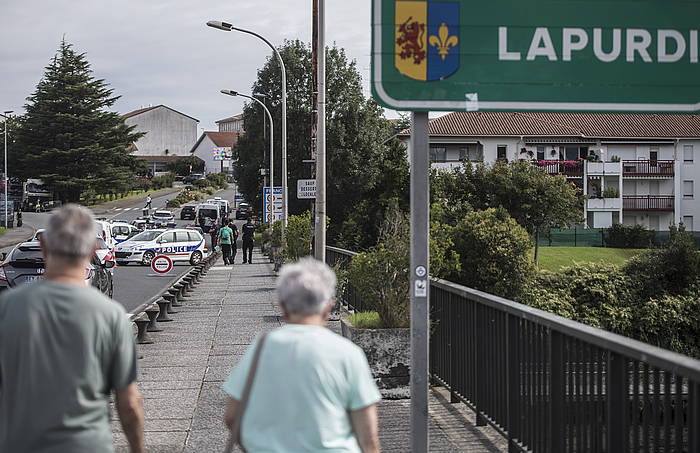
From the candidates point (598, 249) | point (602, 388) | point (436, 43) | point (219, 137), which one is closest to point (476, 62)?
point (436, 43)

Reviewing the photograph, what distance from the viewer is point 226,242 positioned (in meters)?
39.0

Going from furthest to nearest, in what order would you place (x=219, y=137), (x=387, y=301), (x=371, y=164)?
1. (x=219, y=137)
2. (x=371, y=164)
3. (x=387, y=301)

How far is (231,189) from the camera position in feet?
478

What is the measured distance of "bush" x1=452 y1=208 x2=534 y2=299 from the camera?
52.3 ft

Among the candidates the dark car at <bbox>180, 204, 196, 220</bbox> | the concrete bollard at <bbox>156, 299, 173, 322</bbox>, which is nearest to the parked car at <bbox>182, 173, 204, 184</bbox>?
the dark car at <bbox>180, 204, 196, 220</bbox>

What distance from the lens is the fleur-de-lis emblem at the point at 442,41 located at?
5.54m

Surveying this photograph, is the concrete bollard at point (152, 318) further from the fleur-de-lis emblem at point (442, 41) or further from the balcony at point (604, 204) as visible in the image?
the balcony at point (604, 204)

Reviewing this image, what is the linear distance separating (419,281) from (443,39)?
1.42m

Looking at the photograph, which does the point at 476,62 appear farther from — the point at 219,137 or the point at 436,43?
the point at 219,137

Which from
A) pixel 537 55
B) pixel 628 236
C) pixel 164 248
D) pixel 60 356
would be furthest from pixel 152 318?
pixel 628 236

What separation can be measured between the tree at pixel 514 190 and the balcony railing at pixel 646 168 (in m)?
27.6

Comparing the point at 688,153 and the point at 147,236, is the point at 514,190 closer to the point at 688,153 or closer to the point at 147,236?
the point at 147,236

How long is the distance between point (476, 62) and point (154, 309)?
1027 centimetres

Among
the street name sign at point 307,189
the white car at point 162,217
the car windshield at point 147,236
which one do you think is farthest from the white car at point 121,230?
the street name sign at point 307,189
